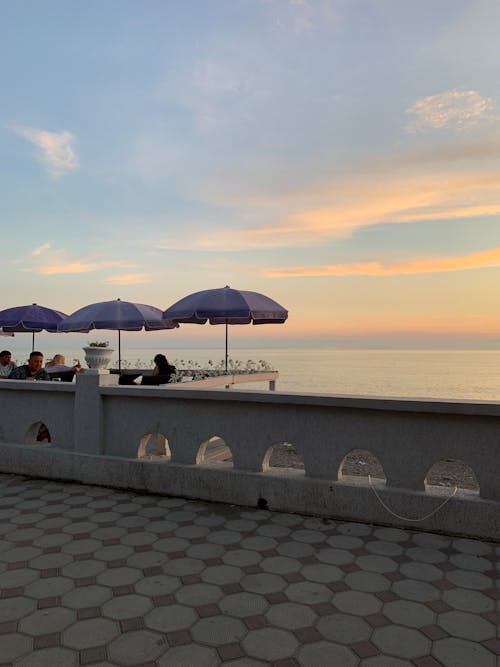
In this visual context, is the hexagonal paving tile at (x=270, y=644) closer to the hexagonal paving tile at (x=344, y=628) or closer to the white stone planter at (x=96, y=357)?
the hexagonal paving tile at (x=344, y=628)

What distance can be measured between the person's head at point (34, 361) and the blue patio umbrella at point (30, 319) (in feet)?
18.0

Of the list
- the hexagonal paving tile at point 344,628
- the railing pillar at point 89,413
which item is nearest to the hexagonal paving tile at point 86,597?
the hexagonal paving tile at point 344,628

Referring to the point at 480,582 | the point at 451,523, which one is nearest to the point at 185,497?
the point at 451,523

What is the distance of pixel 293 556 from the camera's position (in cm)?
405

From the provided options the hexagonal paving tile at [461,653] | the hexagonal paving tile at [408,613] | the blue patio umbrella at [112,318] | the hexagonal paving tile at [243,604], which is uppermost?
the blue patio umbrella at [112,318]

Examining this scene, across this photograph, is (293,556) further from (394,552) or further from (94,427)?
(94,427)

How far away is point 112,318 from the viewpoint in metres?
12.4

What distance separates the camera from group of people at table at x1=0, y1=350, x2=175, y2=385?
816 cm

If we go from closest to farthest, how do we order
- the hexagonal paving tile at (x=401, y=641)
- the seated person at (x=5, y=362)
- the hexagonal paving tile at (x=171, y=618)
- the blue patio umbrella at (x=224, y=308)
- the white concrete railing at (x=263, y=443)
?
the hexagonal paving tile at (x=401, y=641) → the hexagonal paving tile at (x=171, y=618) → the white concrete railing at (x=263, y=443) → the seated person at (x=5, y=362) → the blue patio umbrella at (x=224, y=308)

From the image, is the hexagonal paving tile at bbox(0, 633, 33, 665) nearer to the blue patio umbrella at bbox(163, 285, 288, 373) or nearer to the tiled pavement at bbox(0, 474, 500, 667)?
the tiled pavement at bbox(0, 474, 500, 667)

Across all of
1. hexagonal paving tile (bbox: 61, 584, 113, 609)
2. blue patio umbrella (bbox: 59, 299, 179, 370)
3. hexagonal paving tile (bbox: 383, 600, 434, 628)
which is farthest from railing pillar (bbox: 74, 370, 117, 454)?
blue patio umbrella (bbox: 59, 299, 179, 370)

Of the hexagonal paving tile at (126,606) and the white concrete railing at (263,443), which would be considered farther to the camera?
the white concrete railing at (263,443)

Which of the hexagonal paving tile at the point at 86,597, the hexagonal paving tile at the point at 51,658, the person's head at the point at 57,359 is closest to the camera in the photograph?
the hexagonal paving tile at the point at 51,658

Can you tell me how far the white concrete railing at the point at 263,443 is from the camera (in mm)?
4480
